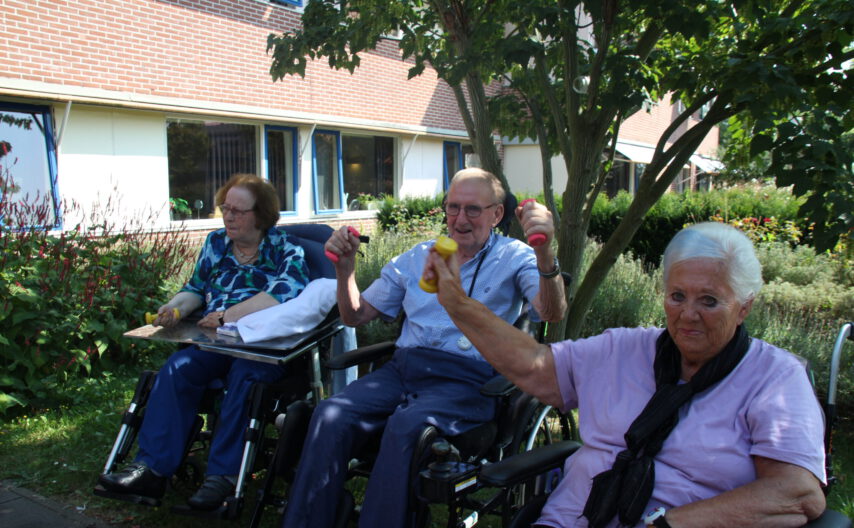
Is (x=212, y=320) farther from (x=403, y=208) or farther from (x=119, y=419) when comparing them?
(x=403, y=208)

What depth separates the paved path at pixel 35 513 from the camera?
3.28 meters

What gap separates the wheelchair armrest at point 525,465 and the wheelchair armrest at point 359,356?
113 centimetres

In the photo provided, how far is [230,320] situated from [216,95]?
8.57 meters

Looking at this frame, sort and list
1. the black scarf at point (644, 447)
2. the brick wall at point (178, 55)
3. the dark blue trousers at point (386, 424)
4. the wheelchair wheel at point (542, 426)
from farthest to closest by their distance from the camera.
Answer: the brick wall at point (178, 55), the wheelchair wheel at point (542, 426), the dark blue trousers at point (386, 424), the black scarf at point (644, 447)

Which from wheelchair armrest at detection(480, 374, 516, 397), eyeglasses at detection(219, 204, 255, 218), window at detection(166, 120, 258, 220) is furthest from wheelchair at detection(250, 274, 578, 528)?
window at detection(166, 120, 258, 220)

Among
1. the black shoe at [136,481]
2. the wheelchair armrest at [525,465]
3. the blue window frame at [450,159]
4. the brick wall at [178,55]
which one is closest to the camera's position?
the wheelchair armrest at [525,465]

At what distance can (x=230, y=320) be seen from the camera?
3.45 meters

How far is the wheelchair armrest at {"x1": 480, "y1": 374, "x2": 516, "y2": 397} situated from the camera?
2590 mm

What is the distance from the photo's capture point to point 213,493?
2955mm

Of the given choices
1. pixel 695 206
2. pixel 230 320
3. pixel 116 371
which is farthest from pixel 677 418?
pixel 695 206

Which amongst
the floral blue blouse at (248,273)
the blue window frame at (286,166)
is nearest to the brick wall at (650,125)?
the blue window frame at (286,166)

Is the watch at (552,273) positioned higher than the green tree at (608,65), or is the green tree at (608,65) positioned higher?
the green tree at (608,65)

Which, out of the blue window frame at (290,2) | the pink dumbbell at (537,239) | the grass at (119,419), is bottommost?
the grass at (119,419)

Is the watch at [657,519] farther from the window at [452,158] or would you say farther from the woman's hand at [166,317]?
the window at [452,158]
